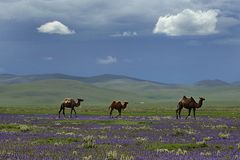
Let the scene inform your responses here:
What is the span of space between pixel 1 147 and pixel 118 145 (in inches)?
195

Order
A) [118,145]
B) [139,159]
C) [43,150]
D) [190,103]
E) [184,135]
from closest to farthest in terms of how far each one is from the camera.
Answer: [139,159]
[43,150]
[118,145]
[184,135]
[190,103]

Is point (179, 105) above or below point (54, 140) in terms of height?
above

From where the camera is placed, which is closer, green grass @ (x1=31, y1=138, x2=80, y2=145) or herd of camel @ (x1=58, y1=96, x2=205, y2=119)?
green grass @ (x1=31, y1=138, x2=80, y2=145)

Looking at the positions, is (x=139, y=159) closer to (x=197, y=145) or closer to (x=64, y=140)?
(x=197, y=145)

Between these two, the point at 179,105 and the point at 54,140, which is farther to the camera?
the point at 179,105

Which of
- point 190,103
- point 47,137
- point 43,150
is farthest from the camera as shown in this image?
point 190,103

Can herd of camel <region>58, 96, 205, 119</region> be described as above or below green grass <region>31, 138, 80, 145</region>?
above

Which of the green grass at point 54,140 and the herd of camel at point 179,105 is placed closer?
the green grass at point 54,140

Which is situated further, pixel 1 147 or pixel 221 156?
pixel 1 147

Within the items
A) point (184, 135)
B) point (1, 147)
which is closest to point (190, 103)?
point (184, 135)

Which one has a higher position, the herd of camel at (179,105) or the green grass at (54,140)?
the herd of camel at (179,105)

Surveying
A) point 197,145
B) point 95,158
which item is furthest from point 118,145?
point 95,158

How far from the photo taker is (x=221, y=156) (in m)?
15.9

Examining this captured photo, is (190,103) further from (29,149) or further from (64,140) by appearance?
(29,149)
